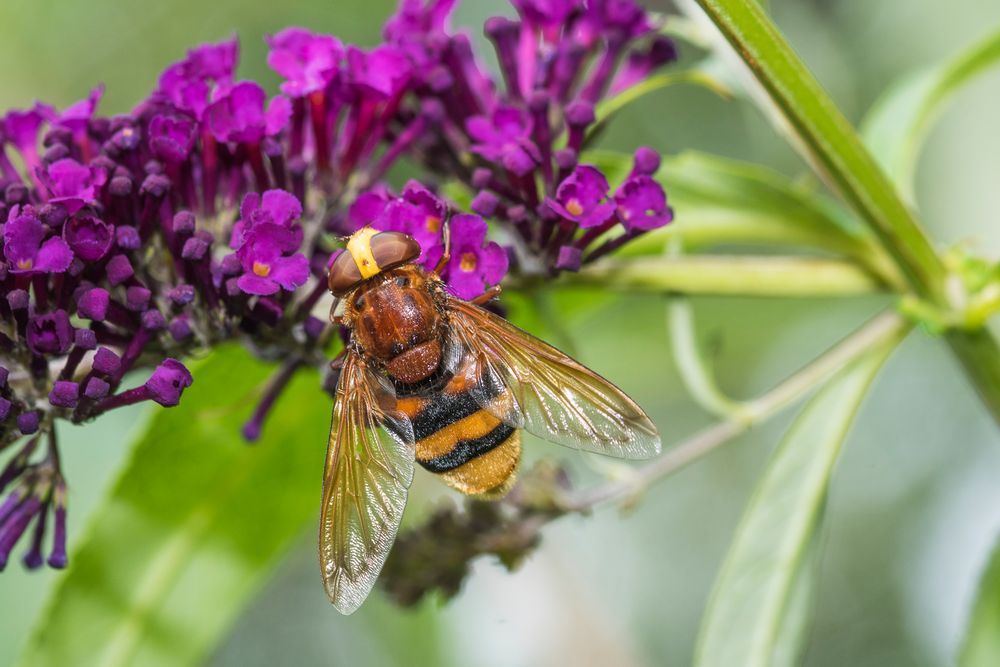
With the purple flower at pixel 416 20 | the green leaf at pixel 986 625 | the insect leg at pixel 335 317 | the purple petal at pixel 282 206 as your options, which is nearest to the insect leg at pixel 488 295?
the insect leg at pixel 335 317

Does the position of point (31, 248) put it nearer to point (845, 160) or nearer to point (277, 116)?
point (277, 116)

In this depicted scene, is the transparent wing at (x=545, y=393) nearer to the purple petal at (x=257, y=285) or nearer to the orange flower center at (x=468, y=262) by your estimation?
the orange flower center at (x=468, y=262)

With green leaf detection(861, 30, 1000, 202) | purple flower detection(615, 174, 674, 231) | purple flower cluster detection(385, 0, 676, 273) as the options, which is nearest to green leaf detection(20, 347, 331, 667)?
purple flower cluster detection(385, 0, 676, 273)

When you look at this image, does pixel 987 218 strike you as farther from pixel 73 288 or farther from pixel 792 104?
pixel 73 288

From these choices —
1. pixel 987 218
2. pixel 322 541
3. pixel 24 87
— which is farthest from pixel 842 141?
pixel 24 87

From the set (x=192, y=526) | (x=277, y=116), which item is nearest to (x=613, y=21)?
(x=277, y=116)

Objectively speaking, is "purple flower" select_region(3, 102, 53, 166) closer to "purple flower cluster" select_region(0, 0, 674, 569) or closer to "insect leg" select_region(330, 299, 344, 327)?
"purple flower cluster" select_region(0, 0, 674, 569)
